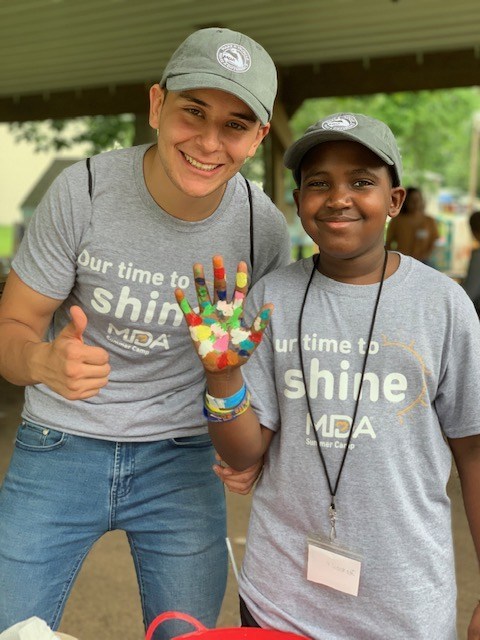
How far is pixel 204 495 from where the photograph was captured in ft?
6.37

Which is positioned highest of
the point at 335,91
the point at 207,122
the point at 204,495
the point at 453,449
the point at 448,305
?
the point at 335,91

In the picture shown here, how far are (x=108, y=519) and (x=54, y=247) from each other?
2.29 ft

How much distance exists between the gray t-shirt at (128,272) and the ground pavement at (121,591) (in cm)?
138

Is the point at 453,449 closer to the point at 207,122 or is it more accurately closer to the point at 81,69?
the point at 207,122

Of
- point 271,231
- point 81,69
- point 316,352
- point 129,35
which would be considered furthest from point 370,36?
point 316,352

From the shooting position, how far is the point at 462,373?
1.52 meters

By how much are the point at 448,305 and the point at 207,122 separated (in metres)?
0.66

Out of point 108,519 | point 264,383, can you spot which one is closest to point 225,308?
point 264,383

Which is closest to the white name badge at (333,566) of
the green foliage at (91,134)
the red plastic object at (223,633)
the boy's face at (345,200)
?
the red plastic object at (223,633)

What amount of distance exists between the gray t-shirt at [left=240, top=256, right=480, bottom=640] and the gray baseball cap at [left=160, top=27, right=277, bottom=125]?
0.46 meters

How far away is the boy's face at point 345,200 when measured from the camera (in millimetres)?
1547

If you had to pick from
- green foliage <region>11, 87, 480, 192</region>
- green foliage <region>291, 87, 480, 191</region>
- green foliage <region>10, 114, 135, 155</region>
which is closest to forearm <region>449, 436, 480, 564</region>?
green foliage <region>10, 114, 135, 155</region>

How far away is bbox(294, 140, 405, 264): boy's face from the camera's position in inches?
60.9

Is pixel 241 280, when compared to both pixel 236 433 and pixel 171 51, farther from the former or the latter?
pixel 171 51
